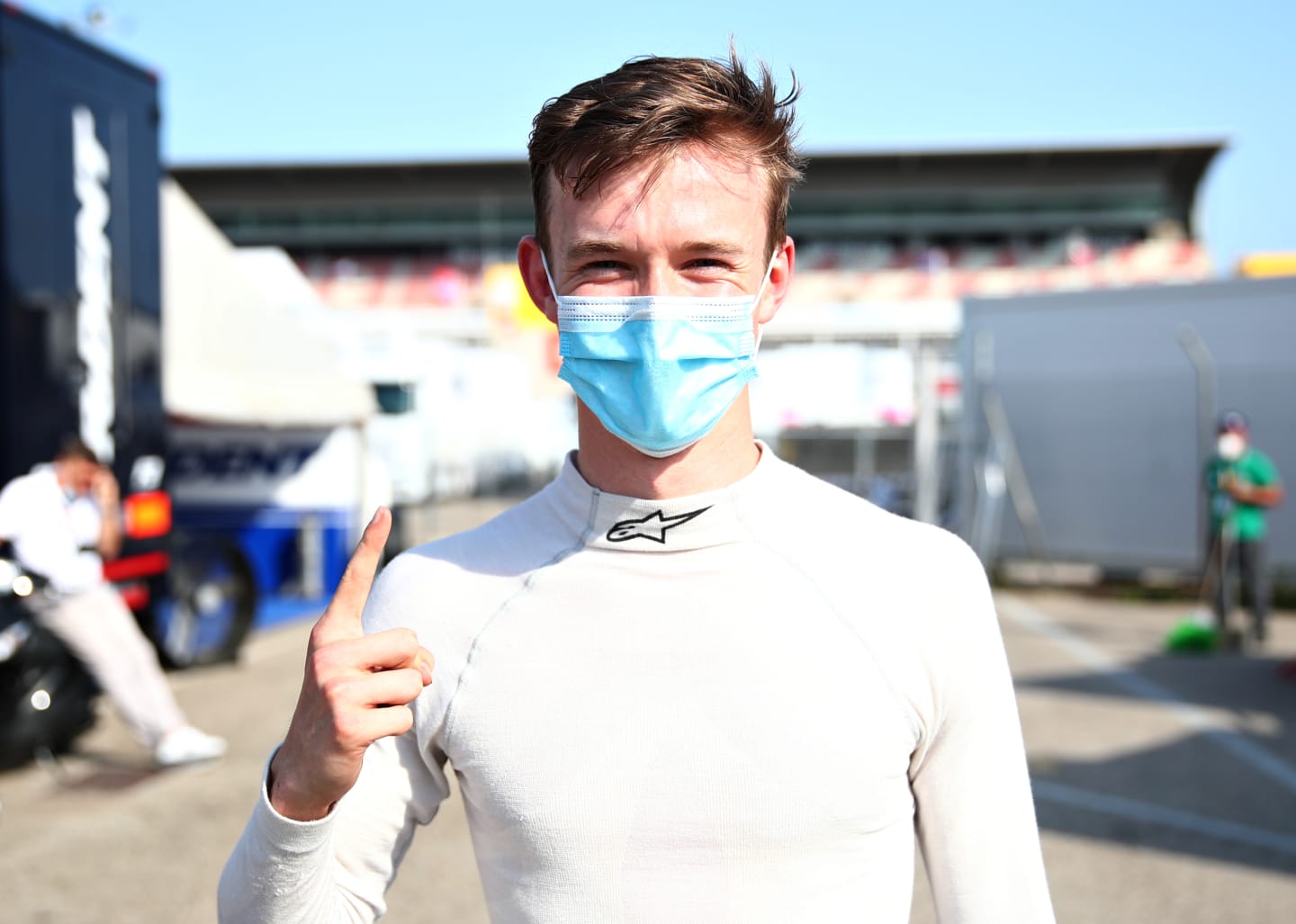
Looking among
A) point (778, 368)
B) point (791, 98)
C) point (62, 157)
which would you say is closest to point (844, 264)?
point (778, 368)

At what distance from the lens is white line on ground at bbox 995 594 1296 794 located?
611 centimetres

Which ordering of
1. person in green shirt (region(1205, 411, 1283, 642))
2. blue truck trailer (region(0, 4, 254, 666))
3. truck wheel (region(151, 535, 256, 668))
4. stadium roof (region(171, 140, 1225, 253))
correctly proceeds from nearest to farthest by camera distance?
blue truck trailer (region(0, 4, 254, 666)) → truck wheel (region(151, 535, 256, 668)) → person in green shirt (region(1205, 411, 1283, 642)) → stadium roof (region(171, 140, 1225, 253))

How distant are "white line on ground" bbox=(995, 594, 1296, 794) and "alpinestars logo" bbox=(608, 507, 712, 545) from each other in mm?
5281

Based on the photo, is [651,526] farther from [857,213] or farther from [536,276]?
[857,213]

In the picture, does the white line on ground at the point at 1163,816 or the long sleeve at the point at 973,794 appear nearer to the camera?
the long sleeve at the point at 973,794

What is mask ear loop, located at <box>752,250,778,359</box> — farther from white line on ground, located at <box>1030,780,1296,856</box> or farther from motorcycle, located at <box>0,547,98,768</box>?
motorcycle, located at <box>0,547,98,768</box>

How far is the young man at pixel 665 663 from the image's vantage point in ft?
4.37

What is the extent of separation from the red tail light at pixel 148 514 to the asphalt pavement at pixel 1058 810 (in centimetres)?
112

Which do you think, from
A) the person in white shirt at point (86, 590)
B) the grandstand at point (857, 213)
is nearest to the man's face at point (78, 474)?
the person in white shirt at point (86, 590)

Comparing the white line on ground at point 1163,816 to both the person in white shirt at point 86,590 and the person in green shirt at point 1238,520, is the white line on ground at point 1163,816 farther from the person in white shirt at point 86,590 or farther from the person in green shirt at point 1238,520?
the person in green shirt at point 1238,520

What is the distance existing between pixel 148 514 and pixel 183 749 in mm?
1551

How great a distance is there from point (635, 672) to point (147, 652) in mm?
5278

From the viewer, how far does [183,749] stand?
592 centimetres

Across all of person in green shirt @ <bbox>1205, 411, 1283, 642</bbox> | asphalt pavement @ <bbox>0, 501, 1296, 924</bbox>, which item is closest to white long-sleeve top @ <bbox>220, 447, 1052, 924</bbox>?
asphalt pavement @ <bbox>0, 501, 1296, 924</bbox>
